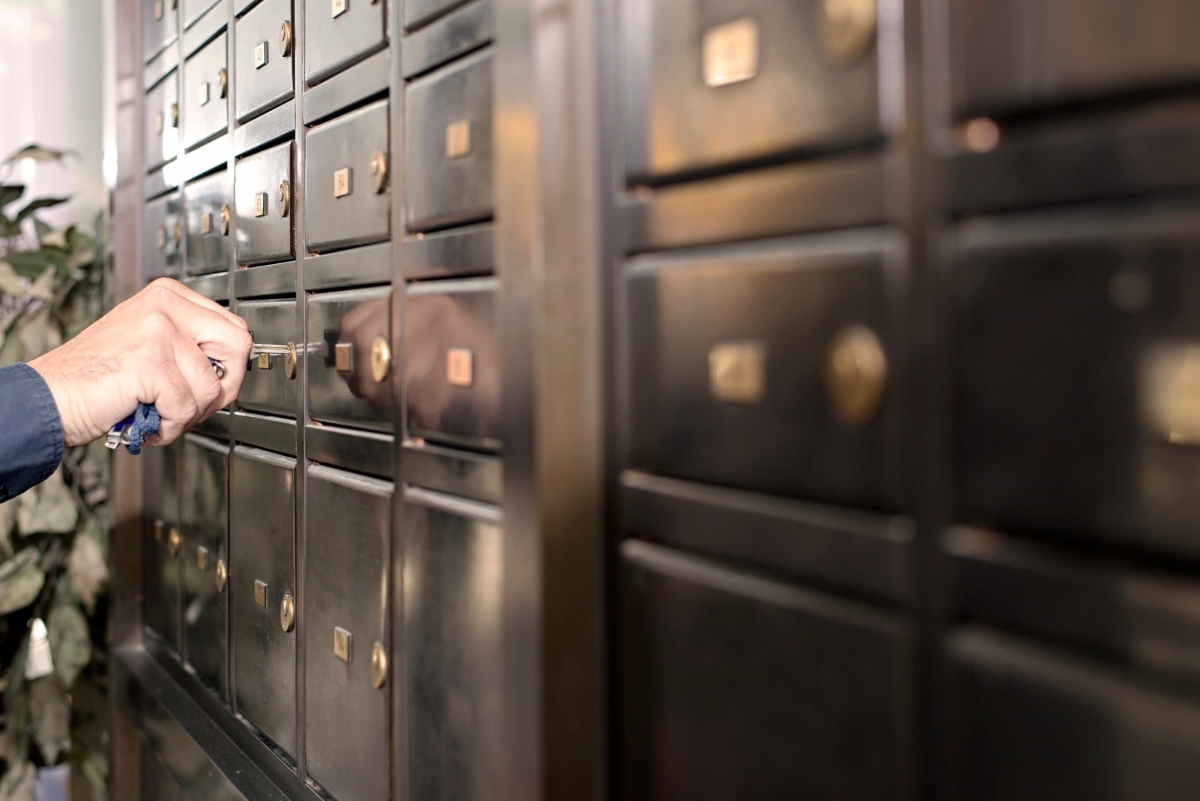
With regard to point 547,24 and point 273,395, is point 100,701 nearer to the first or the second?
A: point 273,395

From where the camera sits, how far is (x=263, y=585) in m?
1.57

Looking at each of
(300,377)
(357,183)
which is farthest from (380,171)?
(300,377)

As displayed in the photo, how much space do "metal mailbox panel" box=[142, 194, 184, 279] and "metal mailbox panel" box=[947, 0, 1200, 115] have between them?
1665mm

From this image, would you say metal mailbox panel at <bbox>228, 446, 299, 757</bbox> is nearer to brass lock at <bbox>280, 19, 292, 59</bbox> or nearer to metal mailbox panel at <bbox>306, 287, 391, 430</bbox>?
metal mailbox panel at <bbox>306, 287, 391, 430</bbox>

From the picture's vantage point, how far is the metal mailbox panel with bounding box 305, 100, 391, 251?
47.5 inches

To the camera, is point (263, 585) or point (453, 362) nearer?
point (453, 362)

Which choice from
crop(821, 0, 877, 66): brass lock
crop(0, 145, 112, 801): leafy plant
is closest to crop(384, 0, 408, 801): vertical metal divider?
crop(821, 0, 877, 66): brass lock

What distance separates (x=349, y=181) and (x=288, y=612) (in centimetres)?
65

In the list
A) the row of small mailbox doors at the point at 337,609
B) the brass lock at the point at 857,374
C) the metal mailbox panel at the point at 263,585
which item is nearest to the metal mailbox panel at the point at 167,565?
the row of small mailbox doors at the point at 337,609

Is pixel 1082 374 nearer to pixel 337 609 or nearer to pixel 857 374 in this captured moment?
pixel 857 374

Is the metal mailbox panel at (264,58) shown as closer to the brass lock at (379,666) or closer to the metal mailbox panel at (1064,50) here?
the brass lock at (379,666)

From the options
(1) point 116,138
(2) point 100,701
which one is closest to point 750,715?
(1) point 116,138

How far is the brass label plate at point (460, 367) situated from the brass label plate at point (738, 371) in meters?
0.32

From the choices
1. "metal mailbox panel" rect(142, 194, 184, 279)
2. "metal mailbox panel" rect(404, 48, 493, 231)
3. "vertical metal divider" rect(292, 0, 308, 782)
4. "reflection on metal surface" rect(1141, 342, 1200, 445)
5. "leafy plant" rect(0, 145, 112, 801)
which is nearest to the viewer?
"reflection on metal surface" rect(1141, 342, 1200, 445)
